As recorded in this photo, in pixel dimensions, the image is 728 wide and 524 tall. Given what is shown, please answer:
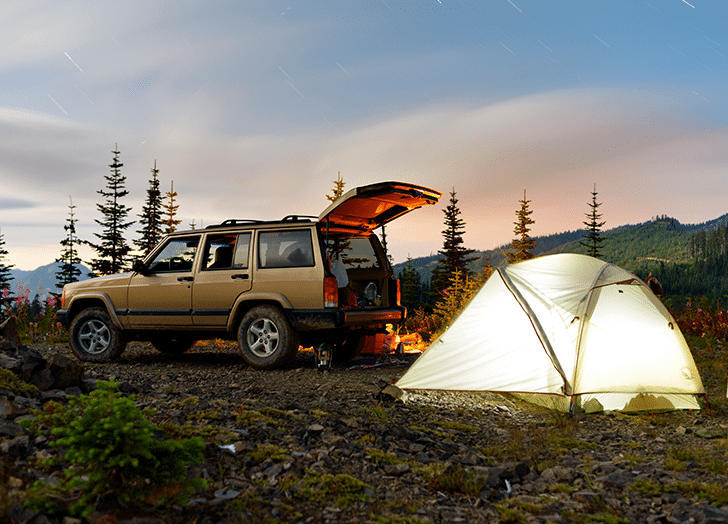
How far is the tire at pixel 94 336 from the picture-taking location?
9.85 m

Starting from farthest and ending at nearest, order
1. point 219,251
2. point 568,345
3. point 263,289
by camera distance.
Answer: point 219,251
point 263,289
point 568,345

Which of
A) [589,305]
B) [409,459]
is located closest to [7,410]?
[409,459]

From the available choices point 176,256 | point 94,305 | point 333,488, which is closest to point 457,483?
point 333,488

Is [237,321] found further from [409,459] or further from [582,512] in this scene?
[582,512]

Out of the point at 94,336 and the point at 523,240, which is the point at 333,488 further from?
the point at 523,240

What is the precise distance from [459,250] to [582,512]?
98.7 feet

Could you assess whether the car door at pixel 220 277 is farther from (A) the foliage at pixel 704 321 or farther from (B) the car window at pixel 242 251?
(A) the foliage at pixel 704 321

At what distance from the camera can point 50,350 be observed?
36.8 ft

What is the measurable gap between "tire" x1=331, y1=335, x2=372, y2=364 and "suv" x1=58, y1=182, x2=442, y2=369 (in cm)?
2

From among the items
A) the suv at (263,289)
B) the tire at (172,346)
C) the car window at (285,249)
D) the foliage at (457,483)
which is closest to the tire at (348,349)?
the suv at (263,289)

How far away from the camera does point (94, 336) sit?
32.7ft

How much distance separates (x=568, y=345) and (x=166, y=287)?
6.44 meters

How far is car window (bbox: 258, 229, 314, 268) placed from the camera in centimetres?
847

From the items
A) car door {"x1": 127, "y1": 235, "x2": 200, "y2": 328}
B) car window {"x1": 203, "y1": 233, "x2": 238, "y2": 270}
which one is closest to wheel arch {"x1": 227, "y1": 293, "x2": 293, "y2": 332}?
car window {"x1": 203, "y1": 233, "x2": 238, "y2": 270}
